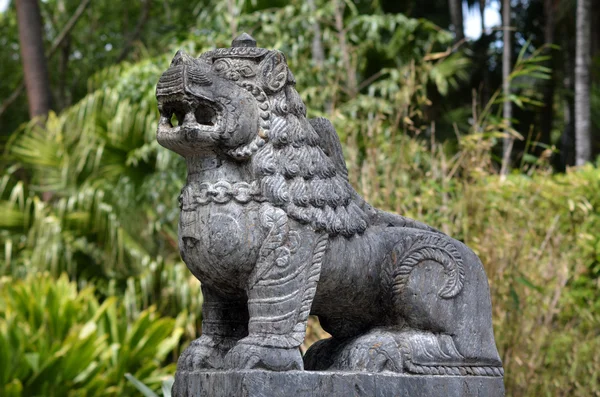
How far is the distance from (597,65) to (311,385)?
1350 centimetres

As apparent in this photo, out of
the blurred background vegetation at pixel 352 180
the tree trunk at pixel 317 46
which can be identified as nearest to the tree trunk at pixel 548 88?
the blurred background vegetation at pixel 352 180

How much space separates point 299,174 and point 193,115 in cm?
43

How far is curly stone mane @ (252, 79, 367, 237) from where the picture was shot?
310 centimetres

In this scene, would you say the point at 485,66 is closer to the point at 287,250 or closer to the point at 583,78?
the point at 583,78

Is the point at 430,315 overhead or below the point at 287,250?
below

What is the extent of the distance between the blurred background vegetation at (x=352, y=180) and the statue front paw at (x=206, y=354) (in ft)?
4.40

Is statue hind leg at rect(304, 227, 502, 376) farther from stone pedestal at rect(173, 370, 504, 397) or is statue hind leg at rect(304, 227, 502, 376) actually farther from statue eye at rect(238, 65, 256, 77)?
statue eye at rect(238, 65, 256, 77)

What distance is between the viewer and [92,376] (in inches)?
278

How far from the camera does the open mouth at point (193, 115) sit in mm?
3090

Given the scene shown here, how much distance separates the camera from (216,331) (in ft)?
11.0

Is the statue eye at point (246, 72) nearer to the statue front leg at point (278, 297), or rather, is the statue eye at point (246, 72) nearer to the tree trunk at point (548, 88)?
the statue front leg at point (278, 297)

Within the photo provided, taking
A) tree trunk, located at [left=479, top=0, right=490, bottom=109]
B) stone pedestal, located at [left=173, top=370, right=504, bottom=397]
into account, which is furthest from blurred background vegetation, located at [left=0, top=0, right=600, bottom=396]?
stone pedestal, located at [left=173, top=370, right=504, bottom=397]

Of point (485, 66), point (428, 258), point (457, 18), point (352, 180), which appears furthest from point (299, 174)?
point (485, 66)

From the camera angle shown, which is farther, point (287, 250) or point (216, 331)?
point (216, 331)
